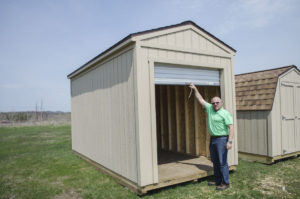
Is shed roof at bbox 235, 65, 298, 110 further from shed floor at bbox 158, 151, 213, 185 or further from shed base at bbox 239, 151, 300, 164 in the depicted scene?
shed floor at bbox 158, 151, 213, 185

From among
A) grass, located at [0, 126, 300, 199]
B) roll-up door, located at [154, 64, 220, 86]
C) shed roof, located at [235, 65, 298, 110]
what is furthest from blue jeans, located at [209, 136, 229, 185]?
shed roof, located at [235, 65, 298, 110]

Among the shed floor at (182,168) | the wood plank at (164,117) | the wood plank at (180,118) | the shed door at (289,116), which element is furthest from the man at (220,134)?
the wood plank at (164,117)

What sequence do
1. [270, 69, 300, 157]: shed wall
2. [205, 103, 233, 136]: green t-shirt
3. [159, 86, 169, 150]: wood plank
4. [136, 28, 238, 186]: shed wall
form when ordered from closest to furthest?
[136, 28, 238, 186]: shed wall
[205, 103, 233, 136]: green t-shirt
[270, 69, 300, 157]: shed wall
[159, 86, 169, 150]: wood plank

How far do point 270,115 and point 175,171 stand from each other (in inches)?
126

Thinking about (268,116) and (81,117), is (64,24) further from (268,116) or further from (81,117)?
(268,116)

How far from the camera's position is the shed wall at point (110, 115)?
459 centimetres

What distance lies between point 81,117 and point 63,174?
87.6 inches

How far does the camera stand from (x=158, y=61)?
14.9 ft

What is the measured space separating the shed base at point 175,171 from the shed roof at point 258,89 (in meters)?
2.15

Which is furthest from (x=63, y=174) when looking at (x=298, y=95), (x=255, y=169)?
(x=298, y=95)

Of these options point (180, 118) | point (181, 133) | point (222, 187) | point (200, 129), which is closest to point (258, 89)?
point (200, 129)

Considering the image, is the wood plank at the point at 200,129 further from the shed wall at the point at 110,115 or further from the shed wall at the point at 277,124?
the shed wall at the point at 110,115

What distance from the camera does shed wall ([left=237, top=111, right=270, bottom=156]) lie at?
6.55 metres

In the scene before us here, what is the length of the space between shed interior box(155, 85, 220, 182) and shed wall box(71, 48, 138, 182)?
966 millimetres
